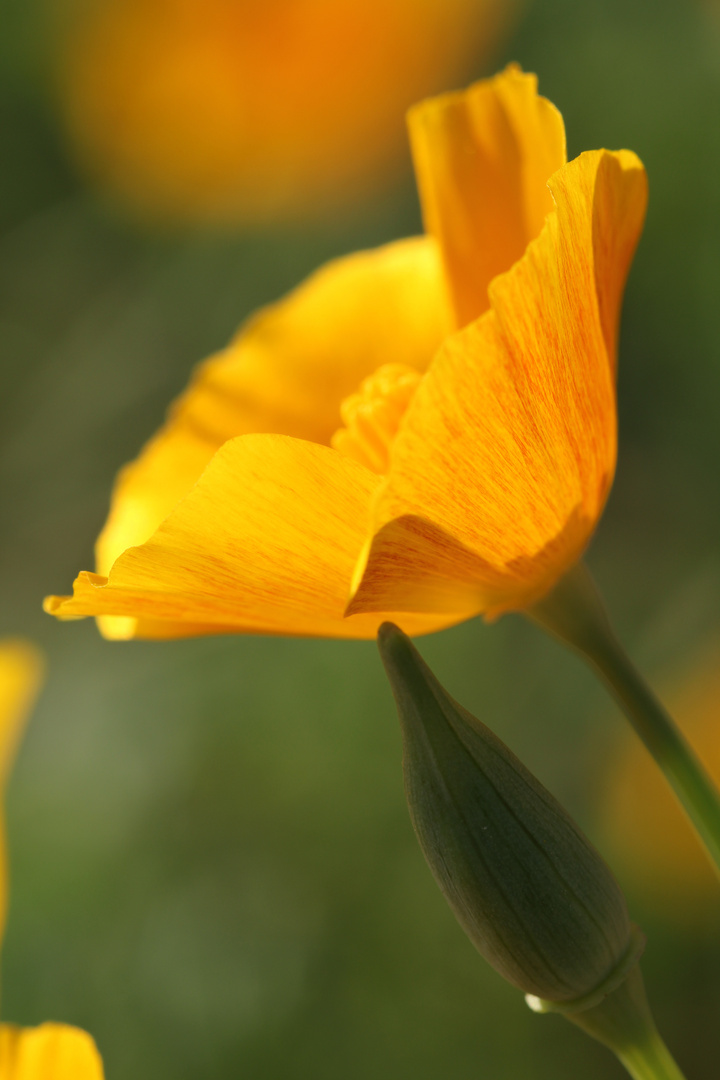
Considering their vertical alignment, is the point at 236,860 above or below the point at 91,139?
below

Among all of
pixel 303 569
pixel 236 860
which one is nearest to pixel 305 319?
pixel 303 569

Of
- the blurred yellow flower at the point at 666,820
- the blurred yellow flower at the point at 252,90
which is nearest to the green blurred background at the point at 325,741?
the blurred yellow flower at the point at 666,820

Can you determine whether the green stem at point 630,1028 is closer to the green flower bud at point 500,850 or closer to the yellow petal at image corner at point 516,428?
the green flower bud at point 500,850

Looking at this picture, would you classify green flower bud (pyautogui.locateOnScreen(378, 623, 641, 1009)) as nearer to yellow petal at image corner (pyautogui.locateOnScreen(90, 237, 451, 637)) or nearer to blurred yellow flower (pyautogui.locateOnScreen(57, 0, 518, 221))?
yellow petal at image corner (pyautogui.locateOnScreen(90, 237, 451, 637))

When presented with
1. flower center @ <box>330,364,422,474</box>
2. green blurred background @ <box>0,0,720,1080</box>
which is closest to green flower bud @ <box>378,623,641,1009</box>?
flower center @ <box>330,364,422,474</box>

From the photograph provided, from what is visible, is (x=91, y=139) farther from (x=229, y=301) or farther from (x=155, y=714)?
(x=155, y=714)

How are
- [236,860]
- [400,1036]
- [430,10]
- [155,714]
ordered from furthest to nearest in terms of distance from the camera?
1. [430,10]
2. [155,714]
3. [236,860]
4. [400,1036]
